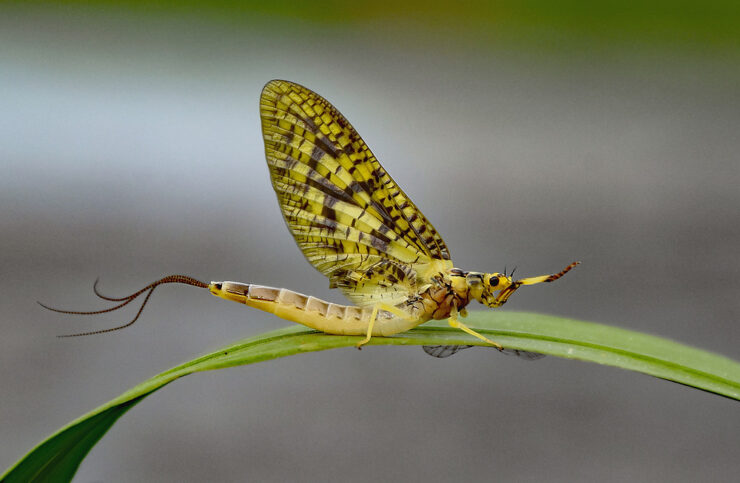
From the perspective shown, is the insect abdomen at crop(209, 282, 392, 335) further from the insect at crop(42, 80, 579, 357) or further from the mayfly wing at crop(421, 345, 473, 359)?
the mayfly wing at crop(421, 345, 473, 359)

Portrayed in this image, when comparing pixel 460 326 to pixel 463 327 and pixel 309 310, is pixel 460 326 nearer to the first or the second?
pixel 463 327

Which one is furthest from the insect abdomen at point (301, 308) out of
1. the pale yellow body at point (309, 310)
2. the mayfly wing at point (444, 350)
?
the mayfly wing at point (444, 350)

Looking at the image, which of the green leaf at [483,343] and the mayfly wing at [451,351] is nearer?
the green leaf at [483,343]

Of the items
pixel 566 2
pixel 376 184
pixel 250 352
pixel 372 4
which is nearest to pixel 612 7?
pixel 566 2

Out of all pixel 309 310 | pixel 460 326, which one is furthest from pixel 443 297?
pixel 309 310

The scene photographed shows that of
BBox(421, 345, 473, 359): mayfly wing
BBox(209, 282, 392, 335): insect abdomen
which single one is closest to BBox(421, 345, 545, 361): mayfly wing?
BBox(421, 345, 473, 359): mayfly wing

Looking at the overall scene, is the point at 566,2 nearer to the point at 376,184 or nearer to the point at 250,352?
the point at 376,184

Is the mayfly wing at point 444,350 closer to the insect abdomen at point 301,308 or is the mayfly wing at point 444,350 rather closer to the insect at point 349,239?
the insect at point 349,239
